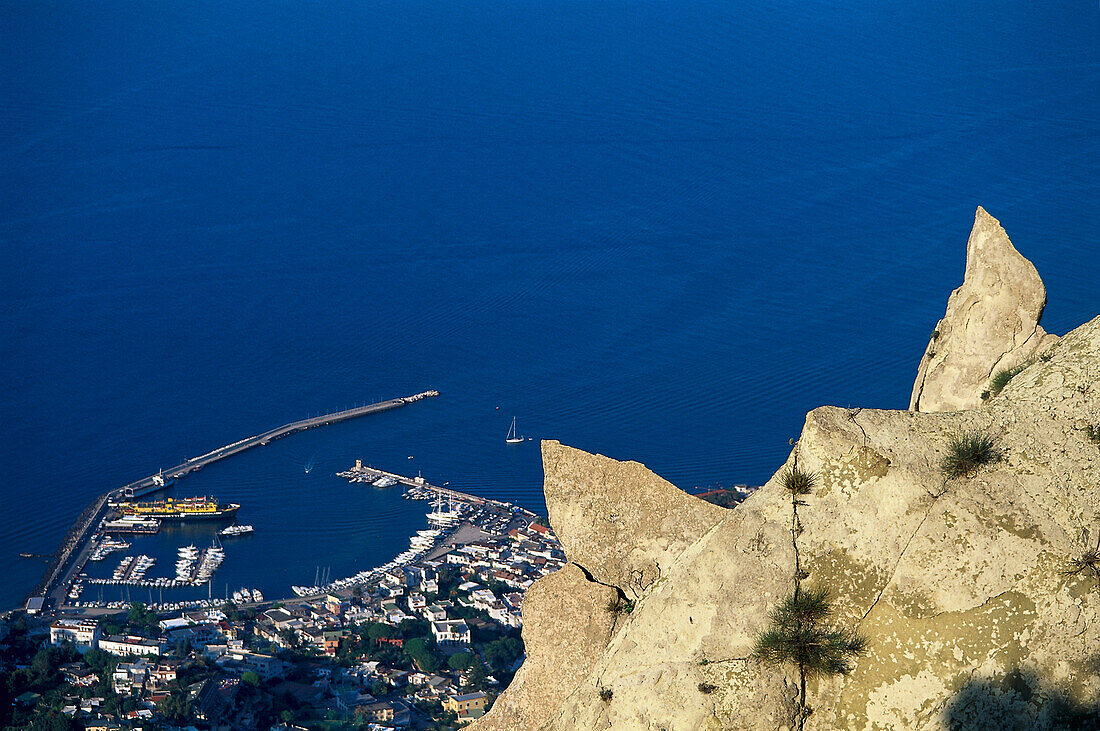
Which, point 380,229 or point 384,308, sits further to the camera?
point 380,229

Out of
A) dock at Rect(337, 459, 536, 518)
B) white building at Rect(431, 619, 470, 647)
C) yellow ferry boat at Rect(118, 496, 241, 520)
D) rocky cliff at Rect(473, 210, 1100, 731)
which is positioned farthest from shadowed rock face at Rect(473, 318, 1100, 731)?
yellow ferry boat at Rect(118, 496, 241, 520)

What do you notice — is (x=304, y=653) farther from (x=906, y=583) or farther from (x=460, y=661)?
(x=906, y=583)

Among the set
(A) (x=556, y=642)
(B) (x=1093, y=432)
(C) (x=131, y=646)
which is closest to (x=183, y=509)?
(C) (x=131, y=646)

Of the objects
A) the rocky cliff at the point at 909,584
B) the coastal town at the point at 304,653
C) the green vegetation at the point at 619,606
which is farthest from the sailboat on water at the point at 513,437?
the rocky cliff at the point at 909,584

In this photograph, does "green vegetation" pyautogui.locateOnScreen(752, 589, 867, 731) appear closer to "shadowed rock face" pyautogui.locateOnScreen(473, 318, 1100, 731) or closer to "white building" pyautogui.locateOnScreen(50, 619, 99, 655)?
"shadowed rock face" pyautogui.locateOnScreen(473, 318, 1100, 731)

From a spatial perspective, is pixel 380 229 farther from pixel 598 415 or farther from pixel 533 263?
pixel 598 415

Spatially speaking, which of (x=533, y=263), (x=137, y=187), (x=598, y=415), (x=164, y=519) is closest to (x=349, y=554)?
(x=164, y=519)
